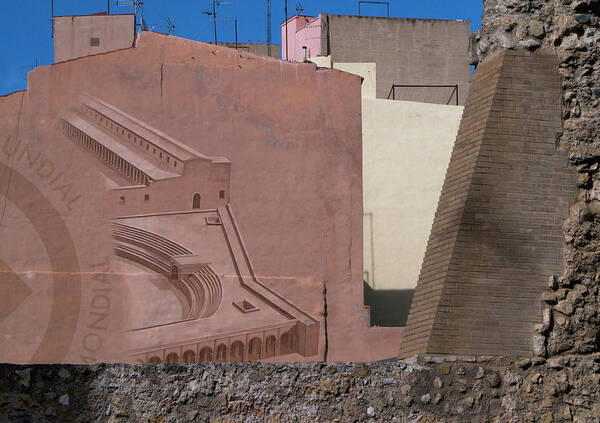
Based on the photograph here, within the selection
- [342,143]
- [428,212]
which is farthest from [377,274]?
[342,143]

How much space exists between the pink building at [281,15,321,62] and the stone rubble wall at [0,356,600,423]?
32258 millimetres

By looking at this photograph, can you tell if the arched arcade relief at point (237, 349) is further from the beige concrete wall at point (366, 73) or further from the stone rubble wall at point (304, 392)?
the stone rubble wall at point (304, 392)

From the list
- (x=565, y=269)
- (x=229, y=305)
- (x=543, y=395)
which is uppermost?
(x=229, y=305)

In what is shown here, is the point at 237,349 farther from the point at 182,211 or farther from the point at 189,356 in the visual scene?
the point at 182,211

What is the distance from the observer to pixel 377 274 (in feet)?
100

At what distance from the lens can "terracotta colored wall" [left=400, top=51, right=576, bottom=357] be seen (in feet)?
14.7

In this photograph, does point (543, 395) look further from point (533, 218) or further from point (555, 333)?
point (533, 218)

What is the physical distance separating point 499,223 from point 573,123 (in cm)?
62

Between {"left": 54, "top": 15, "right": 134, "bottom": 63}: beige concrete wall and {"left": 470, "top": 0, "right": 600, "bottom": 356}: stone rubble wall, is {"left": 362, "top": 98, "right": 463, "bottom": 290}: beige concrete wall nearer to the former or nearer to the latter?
{"left": 54, "top": 15, "right": 134, "bottom": 63}: beige concrete wall

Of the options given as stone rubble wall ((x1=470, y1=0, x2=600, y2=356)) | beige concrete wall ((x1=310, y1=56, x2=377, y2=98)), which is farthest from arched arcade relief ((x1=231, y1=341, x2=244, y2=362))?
stone rubble wall ((x1=470, y1=0, x2=600, y2=356))

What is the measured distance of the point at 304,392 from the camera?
4.03 meters

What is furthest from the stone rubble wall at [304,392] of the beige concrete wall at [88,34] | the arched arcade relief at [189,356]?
the beige concrete wall at [88,34]

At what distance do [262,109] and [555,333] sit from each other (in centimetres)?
2101

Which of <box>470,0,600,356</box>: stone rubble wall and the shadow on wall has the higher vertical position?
the shadow on wall
